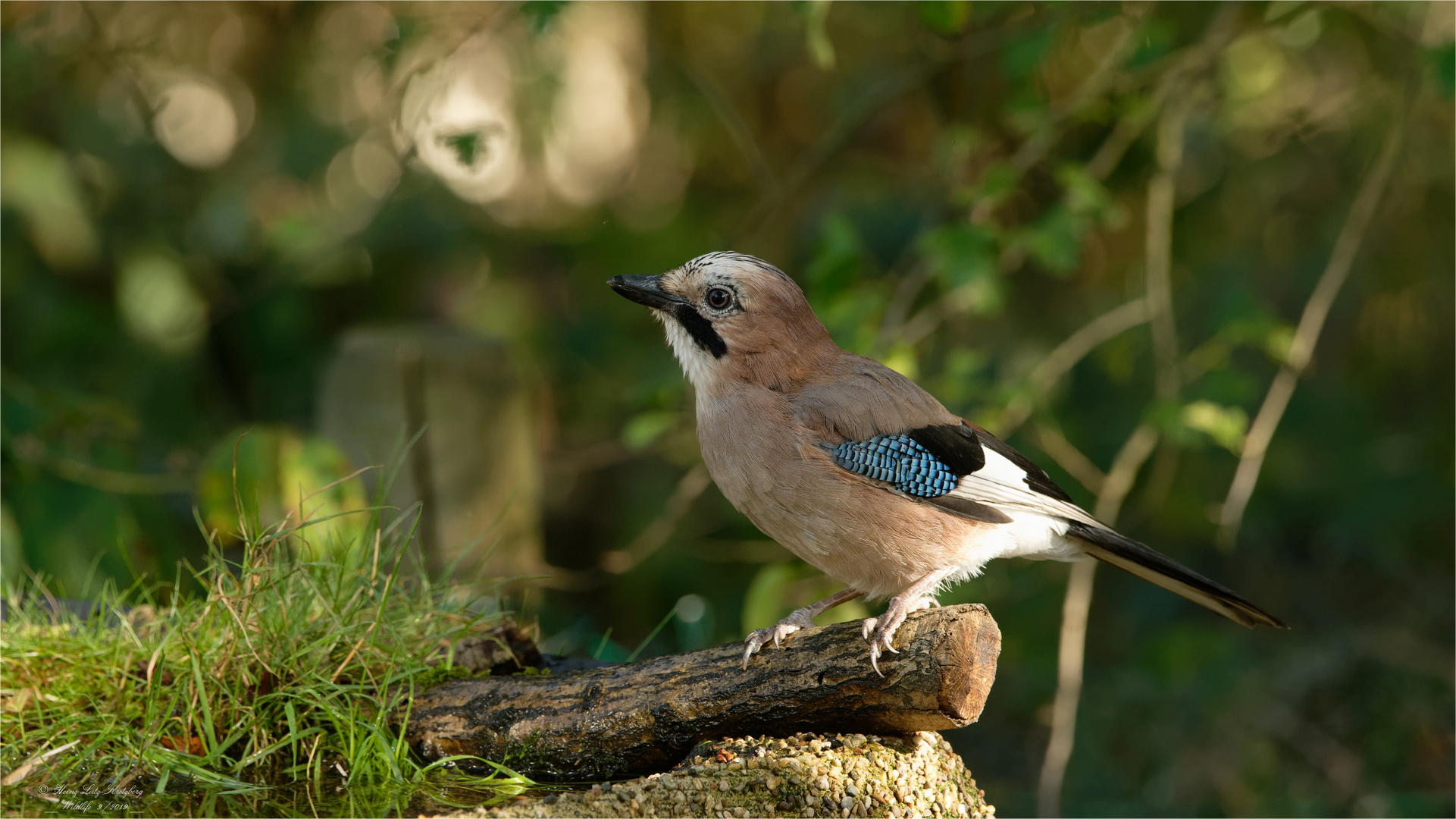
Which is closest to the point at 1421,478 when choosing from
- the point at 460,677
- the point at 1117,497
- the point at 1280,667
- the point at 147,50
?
the point at 1280,667

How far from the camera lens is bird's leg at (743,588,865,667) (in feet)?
9.25

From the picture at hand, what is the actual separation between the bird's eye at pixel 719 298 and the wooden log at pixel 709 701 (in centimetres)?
109

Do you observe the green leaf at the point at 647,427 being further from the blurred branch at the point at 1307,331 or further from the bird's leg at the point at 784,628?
the blurred branch at the point at 1307,331

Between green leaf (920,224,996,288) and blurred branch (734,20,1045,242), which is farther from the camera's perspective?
blurred branch (734,20,1045,242)

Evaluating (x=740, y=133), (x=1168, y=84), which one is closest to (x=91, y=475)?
(x=740, y=133)

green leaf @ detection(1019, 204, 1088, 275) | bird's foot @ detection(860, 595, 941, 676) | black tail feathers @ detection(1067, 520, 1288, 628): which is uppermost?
green leaf @ detection(1019, 204, 1088, 275)

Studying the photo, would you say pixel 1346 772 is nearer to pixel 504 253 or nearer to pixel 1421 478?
pixel 1421 478

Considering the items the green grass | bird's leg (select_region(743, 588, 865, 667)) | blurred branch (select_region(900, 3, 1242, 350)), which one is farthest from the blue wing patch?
blurred branch (select_region(900, 3, 1242, 350))

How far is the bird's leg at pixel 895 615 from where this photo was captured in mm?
2650

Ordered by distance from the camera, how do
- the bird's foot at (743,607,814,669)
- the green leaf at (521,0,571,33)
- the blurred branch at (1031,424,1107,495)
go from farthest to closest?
the blurred branch at (1031,424,1107,495), the green leaf at (521,0,571,33), the bird's foot at (743,607,814,669)

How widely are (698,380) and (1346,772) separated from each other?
5.01 metres

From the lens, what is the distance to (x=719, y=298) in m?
3.51

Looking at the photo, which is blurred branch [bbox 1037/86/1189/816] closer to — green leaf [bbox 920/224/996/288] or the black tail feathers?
green leaf [bbox 920/224/996/288]

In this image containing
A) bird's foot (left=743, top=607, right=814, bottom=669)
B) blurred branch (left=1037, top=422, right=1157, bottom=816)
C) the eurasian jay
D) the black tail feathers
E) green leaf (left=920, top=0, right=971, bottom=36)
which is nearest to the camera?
bird's foot (left=743, top=607, right=814, bottom=669)
